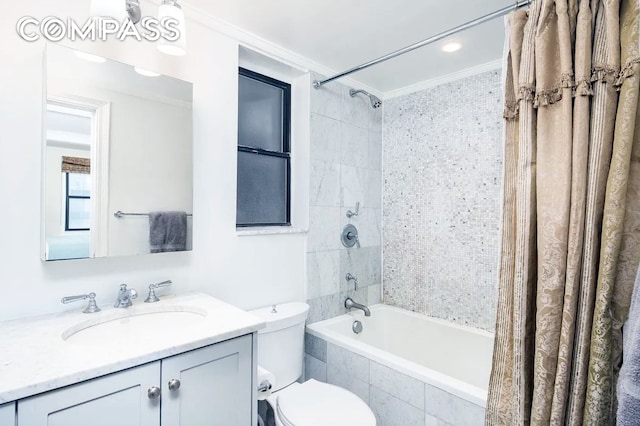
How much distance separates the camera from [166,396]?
3.66 ft

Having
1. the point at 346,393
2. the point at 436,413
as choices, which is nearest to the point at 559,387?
the point at 436,413

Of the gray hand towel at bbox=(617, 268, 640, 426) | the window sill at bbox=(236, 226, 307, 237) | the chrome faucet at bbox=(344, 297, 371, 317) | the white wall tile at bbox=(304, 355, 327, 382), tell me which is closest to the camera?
the gray hand towel at bbox=(617, 268, 640, 426)

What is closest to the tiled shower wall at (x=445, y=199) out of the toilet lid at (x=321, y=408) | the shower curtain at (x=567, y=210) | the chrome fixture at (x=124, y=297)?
the shower curtain at (x=567, y=210)

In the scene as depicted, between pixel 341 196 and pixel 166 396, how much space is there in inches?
69.8

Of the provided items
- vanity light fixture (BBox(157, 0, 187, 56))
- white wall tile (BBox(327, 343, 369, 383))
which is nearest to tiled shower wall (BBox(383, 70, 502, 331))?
white wall tile (BBox(327, 343, 369, 383))

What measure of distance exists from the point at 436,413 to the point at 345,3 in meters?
2.05

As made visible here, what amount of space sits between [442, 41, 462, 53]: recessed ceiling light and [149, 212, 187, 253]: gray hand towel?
72.0 inches

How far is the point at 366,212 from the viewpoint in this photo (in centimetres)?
280

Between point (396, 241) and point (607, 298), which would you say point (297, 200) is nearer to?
point (396, 241)

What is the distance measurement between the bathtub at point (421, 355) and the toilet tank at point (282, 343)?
0.25 meters

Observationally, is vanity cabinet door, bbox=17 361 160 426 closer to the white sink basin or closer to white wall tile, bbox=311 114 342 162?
the white sink basin

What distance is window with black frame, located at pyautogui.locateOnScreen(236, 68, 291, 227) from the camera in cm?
224

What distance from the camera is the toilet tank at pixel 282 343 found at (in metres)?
1.86

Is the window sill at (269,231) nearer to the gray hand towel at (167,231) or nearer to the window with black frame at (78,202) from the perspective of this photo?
the gray hand towel at (167,231)
